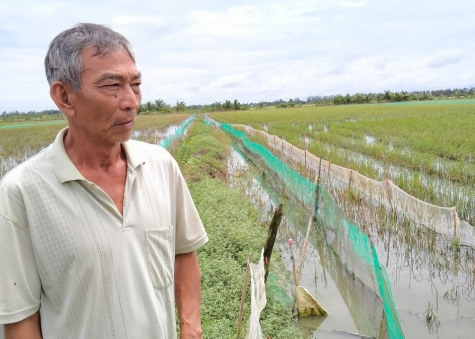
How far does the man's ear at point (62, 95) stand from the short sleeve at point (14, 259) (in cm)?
22

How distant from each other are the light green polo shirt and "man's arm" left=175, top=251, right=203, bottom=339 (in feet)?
0.46

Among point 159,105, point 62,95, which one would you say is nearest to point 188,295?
point 62,95

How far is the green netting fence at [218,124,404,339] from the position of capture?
3.20 meters

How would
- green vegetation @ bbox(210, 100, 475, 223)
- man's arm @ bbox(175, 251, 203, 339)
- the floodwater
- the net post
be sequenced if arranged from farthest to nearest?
1. green vegetation @ bbox(210, 100, 475, 223)
2. the net post
3. the floodwater
4. man's arm @ bbox(175, 251, 203, 339)

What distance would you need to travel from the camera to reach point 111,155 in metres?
1.19

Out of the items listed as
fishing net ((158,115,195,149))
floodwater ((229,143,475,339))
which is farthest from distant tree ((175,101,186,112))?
floodwater ((229,143,475,339))

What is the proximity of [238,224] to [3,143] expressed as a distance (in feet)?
44.6

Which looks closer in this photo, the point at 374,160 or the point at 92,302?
the point at 92,302

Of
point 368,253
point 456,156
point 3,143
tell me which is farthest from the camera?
point 3,143

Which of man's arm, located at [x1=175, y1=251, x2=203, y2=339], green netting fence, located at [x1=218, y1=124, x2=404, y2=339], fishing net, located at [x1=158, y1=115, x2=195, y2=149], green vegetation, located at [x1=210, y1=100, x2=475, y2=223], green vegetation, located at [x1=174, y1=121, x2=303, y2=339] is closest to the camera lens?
man's arm, located at [x1=175, y1=251, x2=203, y2=339]

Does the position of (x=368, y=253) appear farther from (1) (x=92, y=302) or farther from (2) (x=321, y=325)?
(1) (x=92, y=302)

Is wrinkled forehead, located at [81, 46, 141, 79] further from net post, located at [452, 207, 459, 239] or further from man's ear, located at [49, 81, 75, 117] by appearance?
net post, located at [452, 207, 459, 239]

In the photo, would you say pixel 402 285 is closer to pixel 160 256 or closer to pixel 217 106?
pixel 160 256

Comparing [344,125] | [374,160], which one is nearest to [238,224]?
[374,160]
